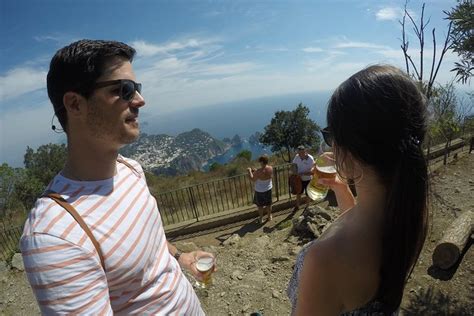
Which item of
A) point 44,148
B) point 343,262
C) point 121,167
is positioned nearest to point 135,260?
point 121,167

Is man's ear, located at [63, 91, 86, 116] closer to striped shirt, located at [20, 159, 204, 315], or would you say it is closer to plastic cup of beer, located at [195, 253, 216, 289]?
striped shirt, located at [20, 159, 204, 315]

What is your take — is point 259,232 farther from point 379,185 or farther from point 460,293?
point 379,185

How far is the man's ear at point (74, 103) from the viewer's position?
1576 millimetres

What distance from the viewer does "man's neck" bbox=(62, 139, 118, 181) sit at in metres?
1.62

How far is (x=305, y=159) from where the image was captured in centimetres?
819

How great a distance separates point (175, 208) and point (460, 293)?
858cm

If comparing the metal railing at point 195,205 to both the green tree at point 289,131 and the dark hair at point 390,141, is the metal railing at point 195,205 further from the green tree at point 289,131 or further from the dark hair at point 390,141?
the green tree at point 289,131

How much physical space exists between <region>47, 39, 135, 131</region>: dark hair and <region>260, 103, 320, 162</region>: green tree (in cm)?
3039

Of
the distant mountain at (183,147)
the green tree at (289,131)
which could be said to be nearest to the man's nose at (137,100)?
the green tree at (289,131)

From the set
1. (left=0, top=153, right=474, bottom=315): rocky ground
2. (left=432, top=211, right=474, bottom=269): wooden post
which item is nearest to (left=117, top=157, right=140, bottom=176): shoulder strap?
(left=0, top=153, right=474, bottom=315): rocky ground

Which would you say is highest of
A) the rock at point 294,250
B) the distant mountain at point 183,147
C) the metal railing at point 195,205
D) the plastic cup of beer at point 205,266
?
the plastic cup of beer at point 205,266

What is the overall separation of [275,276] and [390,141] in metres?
4.59

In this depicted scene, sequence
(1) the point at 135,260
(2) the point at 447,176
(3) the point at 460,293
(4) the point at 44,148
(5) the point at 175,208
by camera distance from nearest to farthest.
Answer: (1) the point at 135,260
(3) the point at 460,293
(2) the point at 447,176
(5) the point at 175,208
(4) the point at 44,148

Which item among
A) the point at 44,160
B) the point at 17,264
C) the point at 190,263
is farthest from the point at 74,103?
the point at 44,160
